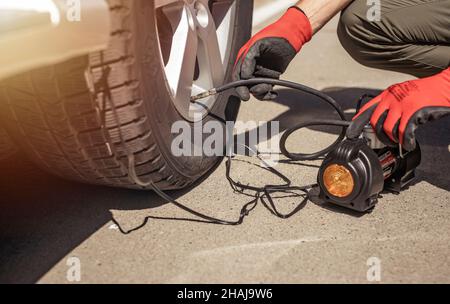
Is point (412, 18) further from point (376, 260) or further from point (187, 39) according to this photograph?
point (376, 260)

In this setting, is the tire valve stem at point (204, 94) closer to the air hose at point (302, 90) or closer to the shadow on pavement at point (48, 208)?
the air hose at point (302, 90)

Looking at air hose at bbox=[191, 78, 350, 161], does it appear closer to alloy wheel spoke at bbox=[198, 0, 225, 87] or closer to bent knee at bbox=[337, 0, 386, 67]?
alloy wheel spoke at bbox=[198, 0, 225, 87]

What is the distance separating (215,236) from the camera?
151 centimetres

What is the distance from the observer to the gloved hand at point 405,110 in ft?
4.87

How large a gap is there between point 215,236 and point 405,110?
0.66m

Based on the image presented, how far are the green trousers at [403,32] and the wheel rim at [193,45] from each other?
1.55 ft

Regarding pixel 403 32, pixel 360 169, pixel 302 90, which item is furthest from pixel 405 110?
pixel 403 32

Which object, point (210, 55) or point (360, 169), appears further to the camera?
point (210, 55)

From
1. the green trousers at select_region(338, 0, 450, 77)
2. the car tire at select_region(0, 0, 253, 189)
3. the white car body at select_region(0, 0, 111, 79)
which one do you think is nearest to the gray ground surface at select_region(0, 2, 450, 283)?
the car tire at select_region(0, 0, 253, 189)

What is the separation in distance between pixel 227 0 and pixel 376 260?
3.87ft

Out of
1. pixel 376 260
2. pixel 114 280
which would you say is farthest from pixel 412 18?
pixel 114 280

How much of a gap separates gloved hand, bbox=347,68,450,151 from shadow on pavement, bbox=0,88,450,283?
1.32ft

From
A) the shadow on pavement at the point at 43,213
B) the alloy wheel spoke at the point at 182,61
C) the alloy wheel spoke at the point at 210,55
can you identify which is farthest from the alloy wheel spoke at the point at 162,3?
the shadow on pavement at the point at 43,213

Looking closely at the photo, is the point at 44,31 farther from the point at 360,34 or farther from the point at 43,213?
the point at 360,34
